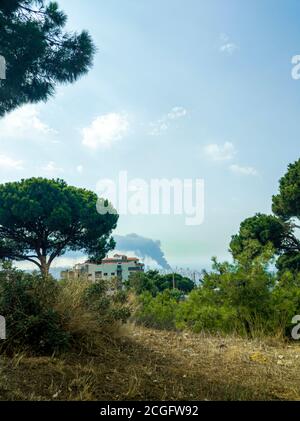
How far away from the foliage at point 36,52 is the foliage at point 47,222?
52.5 feet

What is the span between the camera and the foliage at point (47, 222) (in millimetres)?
21641

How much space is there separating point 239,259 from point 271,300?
981 millimetres

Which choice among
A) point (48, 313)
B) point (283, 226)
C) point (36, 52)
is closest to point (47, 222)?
point (283, 226)

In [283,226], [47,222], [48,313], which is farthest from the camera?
[47,222]

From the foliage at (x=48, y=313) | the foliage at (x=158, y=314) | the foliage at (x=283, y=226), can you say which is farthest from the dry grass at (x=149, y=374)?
the foliage at (x=283, y=226)

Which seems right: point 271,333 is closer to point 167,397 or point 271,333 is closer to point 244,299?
point 244,299

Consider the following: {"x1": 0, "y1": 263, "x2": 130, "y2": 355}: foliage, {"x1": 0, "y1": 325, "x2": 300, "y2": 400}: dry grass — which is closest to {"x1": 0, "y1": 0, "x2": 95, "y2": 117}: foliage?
{"x1": 0, "y1": 263, "x2": 130, "y2": 355}: foliage

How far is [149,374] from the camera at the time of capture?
362cm

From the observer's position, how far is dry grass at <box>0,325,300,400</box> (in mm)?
3080

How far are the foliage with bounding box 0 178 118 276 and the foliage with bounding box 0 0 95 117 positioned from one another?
16.0 m

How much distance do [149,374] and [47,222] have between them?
18759 mm

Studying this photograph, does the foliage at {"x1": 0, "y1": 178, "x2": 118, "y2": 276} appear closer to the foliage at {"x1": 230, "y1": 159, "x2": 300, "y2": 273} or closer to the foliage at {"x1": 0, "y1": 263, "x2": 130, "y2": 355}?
the foliage at {"x1": 230, "y1": 159, "x2": 300, "y2": 273}

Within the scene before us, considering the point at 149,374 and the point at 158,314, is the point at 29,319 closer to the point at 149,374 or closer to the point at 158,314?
the point at 149,374
